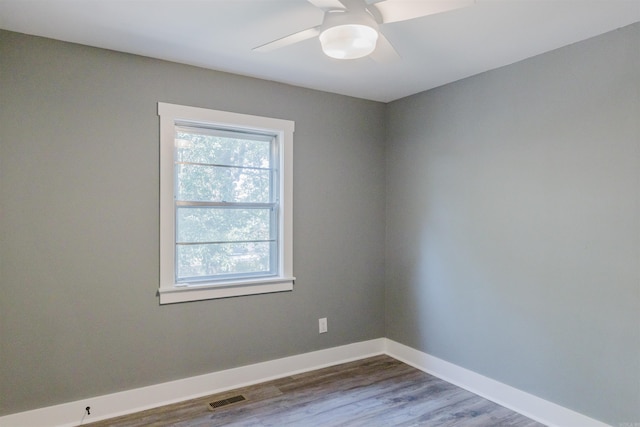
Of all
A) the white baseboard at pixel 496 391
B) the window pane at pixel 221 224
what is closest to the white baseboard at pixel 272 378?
the white baseboard at pixel 496 391

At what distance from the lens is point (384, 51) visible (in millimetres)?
2104

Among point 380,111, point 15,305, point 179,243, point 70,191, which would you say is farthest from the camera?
point 380,111

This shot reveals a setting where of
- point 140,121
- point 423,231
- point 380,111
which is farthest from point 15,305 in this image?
point 380,111

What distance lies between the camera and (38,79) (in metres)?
2.52

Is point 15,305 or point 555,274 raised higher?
point 555,274

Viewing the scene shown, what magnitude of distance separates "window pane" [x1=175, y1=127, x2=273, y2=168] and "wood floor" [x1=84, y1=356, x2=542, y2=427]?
1809 millimetres

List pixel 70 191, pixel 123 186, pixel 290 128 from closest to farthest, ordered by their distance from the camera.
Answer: pixel 70 191, pixel 123 186, pixel 290 128

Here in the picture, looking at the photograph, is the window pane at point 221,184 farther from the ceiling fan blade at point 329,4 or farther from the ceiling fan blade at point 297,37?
the ceiling fan blade at point 329,4

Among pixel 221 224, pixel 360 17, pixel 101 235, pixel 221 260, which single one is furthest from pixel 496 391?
pixel 101 235

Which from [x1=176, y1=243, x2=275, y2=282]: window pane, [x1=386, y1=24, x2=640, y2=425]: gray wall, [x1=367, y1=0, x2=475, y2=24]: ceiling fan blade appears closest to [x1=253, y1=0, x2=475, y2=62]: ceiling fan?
[x1=367, y1=0, x2=475, y2=24]: ceiling fan blade

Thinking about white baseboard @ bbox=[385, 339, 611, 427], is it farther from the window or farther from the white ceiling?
the white ceiling

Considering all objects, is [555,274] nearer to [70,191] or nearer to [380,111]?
[380,111]

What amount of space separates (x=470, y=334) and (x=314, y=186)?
5.86 feet

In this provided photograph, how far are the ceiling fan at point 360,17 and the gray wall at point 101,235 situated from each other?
1545mm
